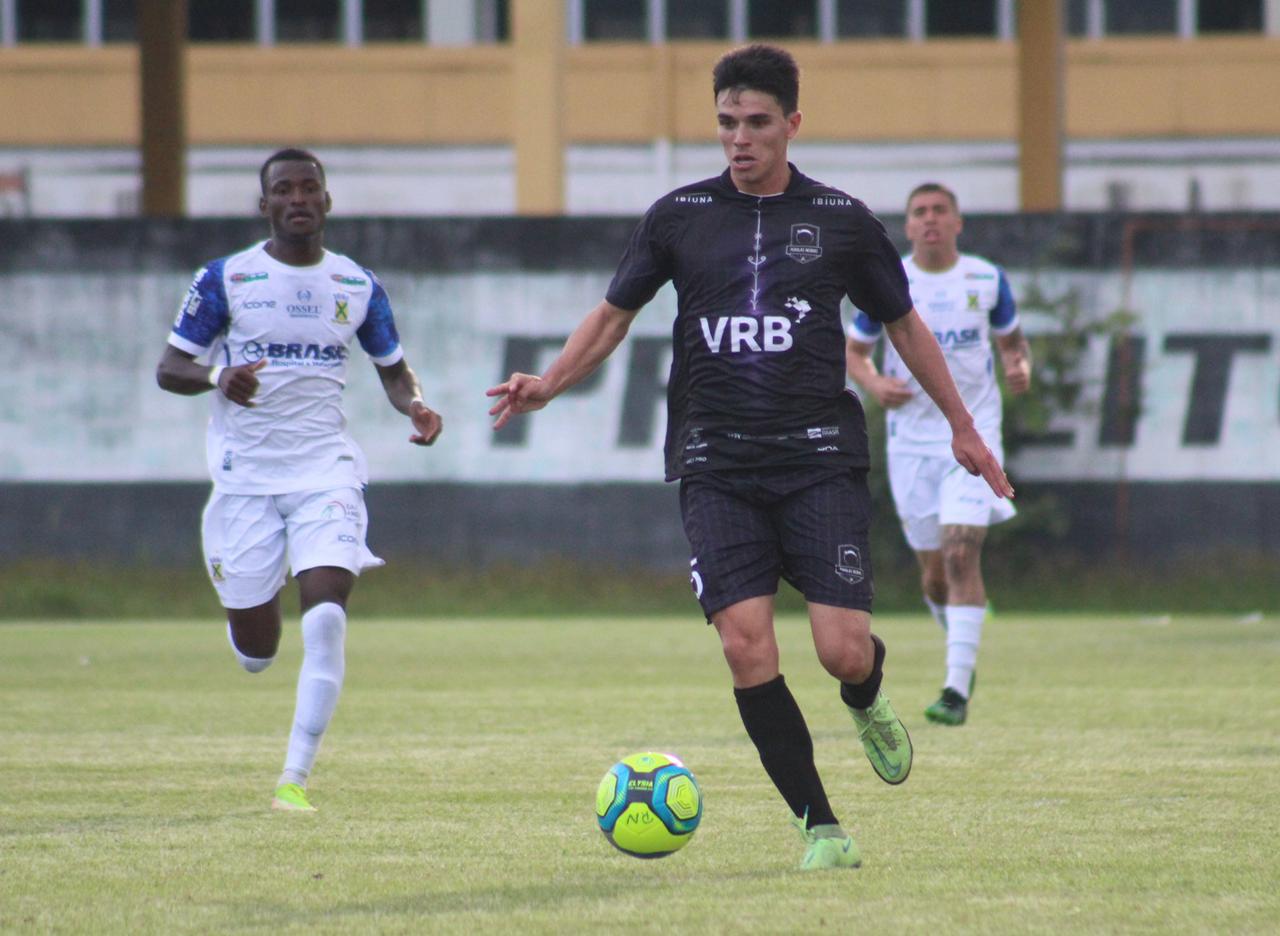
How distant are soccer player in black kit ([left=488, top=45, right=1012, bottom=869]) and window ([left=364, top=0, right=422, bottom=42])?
27880 millimetres

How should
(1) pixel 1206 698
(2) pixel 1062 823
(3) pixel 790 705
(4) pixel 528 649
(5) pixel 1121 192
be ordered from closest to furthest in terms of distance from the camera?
(3) pixel 790 705 → (2) pixel 1062 823 → (1) pixel 1206 698 → (4) pixel 528 649 → (5) pixel 1121 192

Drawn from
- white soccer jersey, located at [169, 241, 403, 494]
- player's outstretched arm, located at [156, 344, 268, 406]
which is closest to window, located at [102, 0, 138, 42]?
white soccer jersey, located at [169, 241, 403, 494]

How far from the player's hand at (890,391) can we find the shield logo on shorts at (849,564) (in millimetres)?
4382

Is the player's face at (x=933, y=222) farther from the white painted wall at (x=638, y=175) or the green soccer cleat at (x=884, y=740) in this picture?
the white painted wall at (x=638, y=175)

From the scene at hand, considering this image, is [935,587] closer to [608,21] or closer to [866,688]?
[866,688]

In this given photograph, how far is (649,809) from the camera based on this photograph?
6.42 metres

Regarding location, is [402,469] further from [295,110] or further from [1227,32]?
[1227,32]

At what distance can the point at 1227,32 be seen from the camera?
1300 inches

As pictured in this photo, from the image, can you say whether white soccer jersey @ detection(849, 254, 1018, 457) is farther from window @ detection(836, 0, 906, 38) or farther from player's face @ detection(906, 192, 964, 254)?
window @ detection(836, 0, 906, 38)

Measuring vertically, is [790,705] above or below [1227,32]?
below

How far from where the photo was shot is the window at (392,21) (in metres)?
33.7

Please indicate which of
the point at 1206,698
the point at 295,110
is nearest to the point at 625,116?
the point at 295,110

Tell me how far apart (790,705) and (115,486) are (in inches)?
636

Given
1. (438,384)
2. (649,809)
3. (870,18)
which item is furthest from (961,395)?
(870,18)
